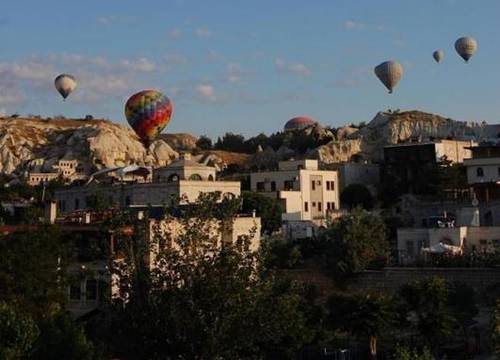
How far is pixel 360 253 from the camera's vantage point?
4200 centimetres

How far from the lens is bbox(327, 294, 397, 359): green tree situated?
29016mm

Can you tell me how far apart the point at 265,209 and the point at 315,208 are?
10.9m

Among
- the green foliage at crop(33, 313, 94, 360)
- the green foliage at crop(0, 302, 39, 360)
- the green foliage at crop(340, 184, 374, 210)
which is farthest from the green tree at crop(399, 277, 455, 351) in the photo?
the green foliage at crop(340, 184, 374, 210)

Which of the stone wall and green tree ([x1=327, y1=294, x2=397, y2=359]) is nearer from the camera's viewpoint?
green tree ([x1=327, y1=294, x2=397, y2=359])

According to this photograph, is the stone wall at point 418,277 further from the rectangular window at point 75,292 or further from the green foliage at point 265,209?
the green foliage at point 265,209

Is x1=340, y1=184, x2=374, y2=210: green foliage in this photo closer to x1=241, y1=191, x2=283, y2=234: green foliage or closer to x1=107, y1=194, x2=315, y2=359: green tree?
x1=241, y1=191, x2=283, y2=234: green foliage

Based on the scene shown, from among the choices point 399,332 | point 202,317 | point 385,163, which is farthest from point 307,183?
point 202,317

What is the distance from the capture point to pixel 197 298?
62.3 feet

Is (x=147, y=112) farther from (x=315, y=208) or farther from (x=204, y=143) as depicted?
(x=204, y=143)

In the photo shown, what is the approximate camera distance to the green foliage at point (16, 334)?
22406 mm

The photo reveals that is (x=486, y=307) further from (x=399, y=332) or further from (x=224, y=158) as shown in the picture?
(x=224, y=158)

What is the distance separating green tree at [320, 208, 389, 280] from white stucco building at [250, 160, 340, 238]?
1762cm

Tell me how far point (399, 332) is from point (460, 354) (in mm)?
2290

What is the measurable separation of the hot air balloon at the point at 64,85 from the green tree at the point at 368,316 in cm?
6794
